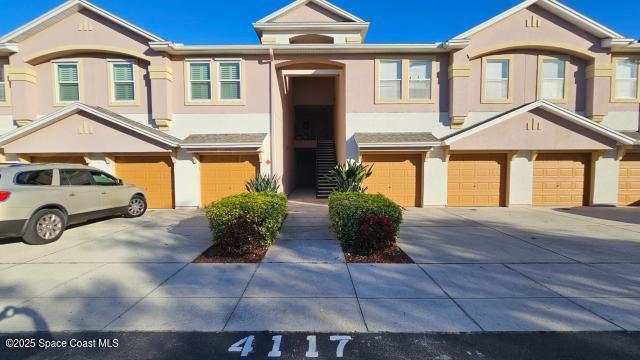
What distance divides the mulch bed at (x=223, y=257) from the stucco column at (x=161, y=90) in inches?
291

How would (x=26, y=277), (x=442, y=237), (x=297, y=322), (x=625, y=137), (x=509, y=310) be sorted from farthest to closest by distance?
(x=625, y=137) → (x=442, y=237) → (x=26, y=277) → (x=509, y=310) → (x=297, y=322)

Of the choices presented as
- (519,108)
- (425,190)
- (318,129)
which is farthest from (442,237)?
(318,129)

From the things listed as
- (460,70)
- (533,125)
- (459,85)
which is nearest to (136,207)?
(459,85)

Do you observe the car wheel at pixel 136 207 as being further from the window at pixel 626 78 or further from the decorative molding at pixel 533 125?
the window at pixel 626 78

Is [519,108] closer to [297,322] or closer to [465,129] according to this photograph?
[465,129]

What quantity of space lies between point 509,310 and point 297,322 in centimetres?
271

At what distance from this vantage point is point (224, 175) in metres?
11.3

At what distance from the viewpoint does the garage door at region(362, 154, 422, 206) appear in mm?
11211

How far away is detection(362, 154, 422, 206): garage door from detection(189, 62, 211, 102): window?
6.95 metres

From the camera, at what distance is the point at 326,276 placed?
459 centimetres

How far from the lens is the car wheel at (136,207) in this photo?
913 cm

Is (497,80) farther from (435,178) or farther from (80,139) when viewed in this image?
(80,139)

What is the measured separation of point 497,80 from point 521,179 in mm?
4072

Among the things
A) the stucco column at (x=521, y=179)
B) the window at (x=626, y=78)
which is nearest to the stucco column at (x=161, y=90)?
the stucco column at (x=521, y=179)
